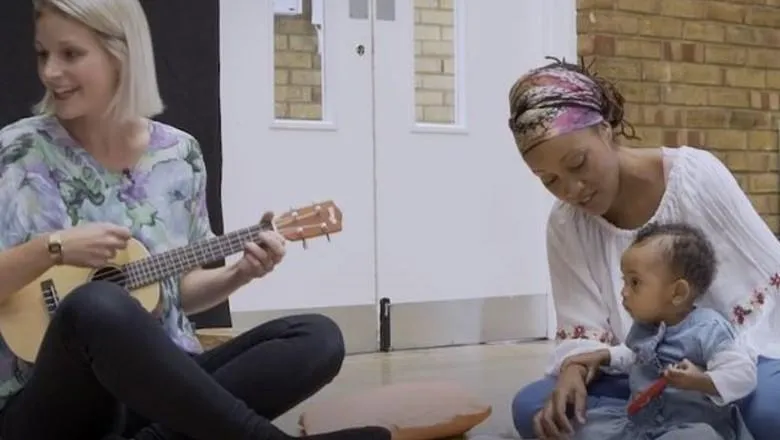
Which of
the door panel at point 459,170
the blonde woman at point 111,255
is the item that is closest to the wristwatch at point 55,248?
the blonde woman at point 111,255

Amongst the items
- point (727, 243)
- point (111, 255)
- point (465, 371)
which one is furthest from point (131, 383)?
point (465, 371)

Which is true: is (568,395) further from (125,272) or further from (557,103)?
(125,272)

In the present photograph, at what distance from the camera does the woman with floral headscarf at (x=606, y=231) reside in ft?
5.58

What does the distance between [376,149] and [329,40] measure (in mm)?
364

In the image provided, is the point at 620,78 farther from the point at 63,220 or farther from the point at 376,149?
the point at 63,220

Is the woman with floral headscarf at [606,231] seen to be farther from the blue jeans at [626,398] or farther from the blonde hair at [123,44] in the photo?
the blonde hair at [123,44]

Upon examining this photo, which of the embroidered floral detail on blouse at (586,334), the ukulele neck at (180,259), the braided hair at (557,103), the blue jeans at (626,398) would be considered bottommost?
the blue jeans at (626,398)

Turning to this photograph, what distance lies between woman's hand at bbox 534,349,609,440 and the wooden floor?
544 millimetres

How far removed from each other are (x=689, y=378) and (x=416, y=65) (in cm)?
235

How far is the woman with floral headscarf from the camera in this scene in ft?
5.58

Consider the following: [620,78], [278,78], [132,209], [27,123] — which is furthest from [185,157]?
[620,78]

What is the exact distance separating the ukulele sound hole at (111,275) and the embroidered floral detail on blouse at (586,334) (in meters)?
0.66

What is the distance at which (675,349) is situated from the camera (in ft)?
5.57

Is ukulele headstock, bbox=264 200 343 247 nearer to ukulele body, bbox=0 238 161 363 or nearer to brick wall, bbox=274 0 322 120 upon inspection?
ukulele body, bbox=0 238 161 363
